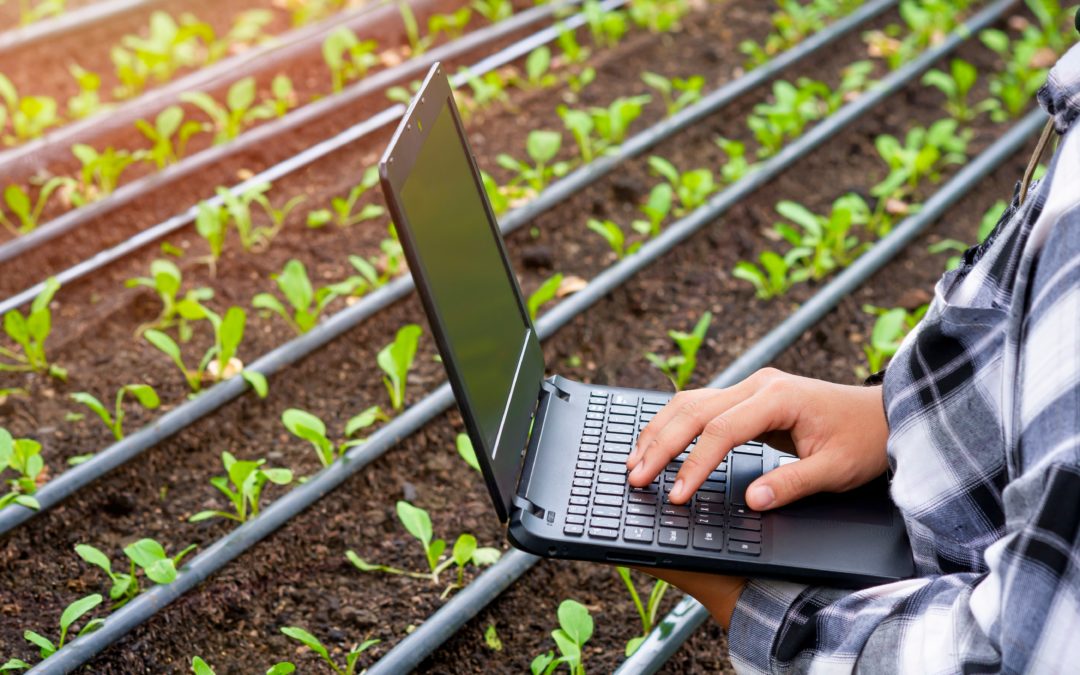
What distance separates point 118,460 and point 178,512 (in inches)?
5.4

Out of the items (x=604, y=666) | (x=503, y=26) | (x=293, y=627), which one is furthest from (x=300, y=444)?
(x=503, y=26)

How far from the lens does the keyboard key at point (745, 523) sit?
1.19 m

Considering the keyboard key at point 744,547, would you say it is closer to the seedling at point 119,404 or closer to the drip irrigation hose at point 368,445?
the drip irrigation hose at point 368,445

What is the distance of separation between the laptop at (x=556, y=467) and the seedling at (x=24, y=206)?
1.42m

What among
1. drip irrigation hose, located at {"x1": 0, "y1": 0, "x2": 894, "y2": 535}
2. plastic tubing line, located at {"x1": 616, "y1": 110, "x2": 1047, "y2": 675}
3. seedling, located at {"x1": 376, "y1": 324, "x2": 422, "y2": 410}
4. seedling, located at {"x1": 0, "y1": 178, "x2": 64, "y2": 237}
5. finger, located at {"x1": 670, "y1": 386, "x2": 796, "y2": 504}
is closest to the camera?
finger, located at {"x1": 670, "y1": 386, "x2": 796, "y2": 504}

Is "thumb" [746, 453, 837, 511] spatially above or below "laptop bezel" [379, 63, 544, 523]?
below

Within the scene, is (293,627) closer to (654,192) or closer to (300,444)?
(300,444)

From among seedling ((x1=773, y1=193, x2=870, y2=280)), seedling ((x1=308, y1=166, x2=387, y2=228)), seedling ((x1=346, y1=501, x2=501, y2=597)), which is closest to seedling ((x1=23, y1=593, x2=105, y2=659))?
A: seedling ((x1=346, y1=501, x2=501, y2=597))

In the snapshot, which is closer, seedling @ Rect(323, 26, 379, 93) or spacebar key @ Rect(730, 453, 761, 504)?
spacebar key @ Rect(730, 453, 761, 504)

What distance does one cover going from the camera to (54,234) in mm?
2383

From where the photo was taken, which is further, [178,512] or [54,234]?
[54,234]

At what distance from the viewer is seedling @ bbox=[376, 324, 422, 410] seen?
1.89m

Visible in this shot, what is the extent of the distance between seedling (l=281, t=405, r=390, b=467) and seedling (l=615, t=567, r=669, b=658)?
0.53 metres

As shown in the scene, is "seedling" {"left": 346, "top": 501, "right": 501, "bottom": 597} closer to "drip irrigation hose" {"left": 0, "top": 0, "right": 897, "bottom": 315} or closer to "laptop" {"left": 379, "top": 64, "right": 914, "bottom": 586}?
"laptop" {"left": 379, "top": 64, "right": 914, "bottom": 586}
